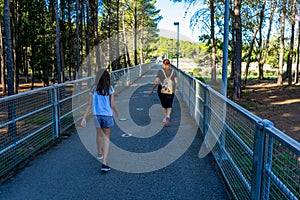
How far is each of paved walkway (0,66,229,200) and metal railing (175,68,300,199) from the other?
1.24 ft

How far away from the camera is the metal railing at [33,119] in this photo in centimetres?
525

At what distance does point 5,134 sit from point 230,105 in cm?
367

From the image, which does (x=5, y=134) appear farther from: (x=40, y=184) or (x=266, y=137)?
(x=266, y=137)

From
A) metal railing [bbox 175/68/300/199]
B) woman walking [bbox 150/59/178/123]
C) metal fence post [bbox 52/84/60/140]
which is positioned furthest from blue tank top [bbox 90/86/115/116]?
woman walking [bbox 150/59/178/123]

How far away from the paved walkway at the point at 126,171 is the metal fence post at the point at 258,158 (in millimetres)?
1101

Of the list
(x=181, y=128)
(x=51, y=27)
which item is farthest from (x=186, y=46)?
(x=181, y=128)

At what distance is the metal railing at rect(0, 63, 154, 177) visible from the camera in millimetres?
5250

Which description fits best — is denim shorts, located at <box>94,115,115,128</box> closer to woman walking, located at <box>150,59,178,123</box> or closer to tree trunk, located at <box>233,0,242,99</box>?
woman walking, located at <box>150,59,178,123</box>

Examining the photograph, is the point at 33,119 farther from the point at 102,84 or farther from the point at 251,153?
the point at 251,153

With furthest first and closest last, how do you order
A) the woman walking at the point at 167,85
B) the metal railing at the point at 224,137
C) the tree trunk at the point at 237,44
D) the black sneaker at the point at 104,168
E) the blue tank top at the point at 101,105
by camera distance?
1. the tree trunk at the point at 237,44
2. the woman walking at the point at 167,85
3. the blue tank top at the point at 101,105
4. the black sneaker at the point at 104,168
5. the metal railing at the point at 224,137

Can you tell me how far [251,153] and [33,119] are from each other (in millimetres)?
4472

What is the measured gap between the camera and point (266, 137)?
3014mm

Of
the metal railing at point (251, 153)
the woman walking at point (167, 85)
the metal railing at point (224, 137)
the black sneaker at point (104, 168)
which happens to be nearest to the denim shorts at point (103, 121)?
the black sneaker at point (104, 168)

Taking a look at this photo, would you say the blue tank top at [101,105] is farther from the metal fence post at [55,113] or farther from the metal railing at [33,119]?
the metal fence post at [55,113]
